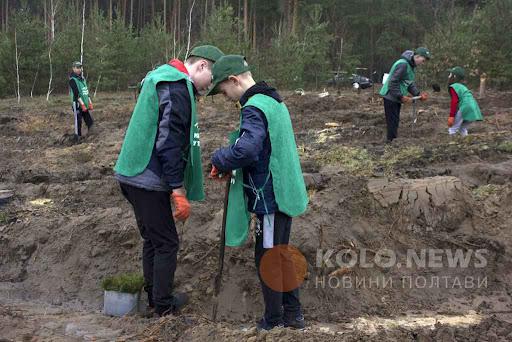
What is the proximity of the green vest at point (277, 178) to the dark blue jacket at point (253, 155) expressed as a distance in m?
0.03

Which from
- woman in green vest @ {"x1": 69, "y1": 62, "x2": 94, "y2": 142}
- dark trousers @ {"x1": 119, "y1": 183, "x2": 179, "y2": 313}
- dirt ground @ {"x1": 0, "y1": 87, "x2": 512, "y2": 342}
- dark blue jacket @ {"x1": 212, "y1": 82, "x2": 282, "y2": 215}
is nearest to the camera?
dark blue jacket @ {"x1": 212, "y1": 82, "x2": 282, "y2": 215}

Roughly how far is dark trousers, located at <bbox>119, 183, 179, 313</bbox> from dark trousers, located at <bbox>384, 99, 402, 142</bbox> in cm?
625

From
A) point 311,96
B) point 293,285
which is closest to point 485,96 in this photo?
point 311,96

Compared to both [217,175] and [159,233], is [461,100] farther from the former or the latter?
[159,233]

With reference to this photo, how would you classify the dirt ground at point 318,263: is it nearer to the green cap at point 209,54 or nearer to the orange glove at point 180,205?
the orange glove at point 180,205

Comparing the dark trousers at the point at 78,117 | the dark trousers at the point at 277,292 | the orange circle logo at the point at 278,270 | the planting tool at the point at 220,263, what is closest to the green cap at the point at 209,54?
the planting tool at the point at 220,263

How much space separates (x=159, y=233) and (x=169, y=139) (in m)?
0.65

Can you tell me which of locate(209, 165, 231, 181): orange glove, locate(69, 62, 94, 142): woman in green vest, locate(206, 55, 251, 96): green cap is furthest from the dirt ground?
locate(69, 62, 94, 142): woman in green vest

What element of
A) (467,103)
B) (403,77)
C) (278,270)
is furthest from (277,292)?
(467,103)

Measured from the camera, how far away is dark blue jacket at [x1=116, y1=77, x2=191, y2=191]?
3520 millimetres

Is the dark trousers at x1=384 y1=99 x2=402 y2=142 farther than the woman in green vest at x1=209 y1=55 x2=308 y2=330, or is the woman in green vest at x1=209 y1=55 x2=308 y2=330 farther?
the dark trousers at x1=384 y1=99 x2=402 y2=142

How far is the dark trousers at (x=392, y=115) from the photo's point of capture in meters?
9.20

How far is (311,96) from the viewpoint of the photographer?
17391mm

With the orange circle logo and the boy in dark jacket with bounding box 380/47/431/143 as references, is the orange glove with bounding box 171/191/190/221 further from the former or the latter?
the boy in dark jacket with bounding box 380/47/431/143
